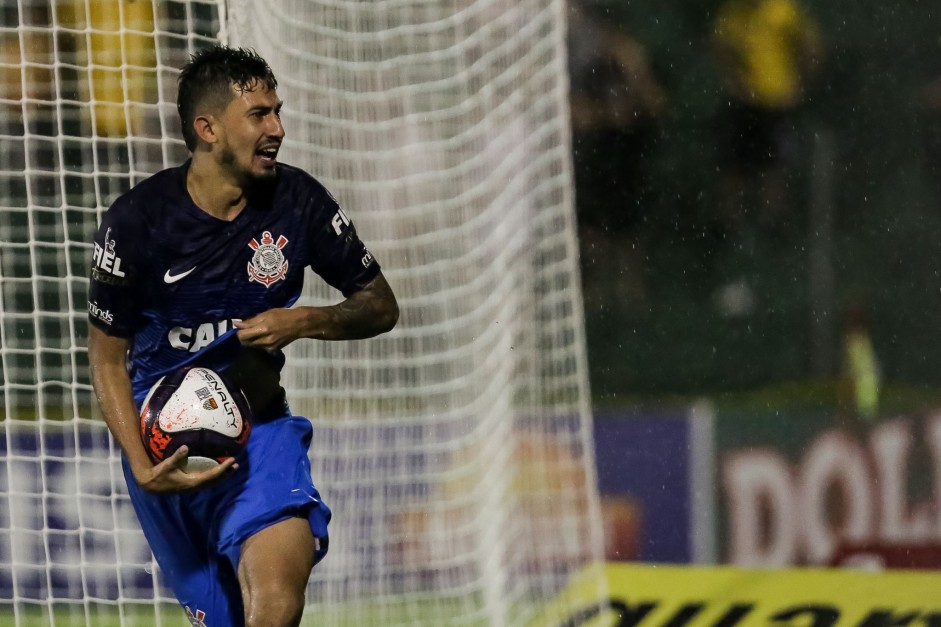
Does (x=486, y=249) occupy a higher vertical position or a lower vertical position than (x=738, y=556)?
higher

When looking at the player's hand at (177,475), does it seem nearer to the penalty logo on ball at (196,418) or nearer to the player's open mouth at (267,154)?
the penalty logo on ball at (196,418)

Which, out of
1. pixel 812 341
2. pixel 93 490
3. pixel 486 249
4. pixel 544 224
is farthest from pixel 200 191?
pixel 812 341

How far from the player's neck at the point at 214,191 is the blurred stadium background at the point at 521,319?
136 cm

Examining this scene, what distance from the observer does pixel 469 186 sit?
5.61 m

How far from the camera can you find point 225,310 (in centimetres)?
360

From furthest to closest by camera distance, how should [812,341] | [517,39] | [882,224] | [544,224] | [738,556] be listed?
[882,224]
[812,341]
[738,556]
[544,224]
[517,39]

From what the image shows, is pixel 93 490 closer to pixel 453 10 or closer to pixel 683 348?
pixel 453 10

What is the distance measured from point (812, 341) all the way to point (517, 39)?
11.4 ft

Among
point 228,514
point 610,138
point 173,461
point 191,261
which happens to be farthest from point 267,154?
point 610,138

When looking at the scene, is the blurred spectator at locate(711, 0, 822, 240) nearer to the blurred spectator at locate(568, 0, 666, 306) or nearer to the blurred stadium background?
the blurred stadium background

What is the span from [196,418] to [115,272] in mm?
423

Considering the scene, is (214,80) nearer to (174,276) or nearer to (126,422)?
(174,276)

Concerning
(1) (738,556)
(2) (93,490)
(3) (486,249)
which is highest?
(3) (486,249)

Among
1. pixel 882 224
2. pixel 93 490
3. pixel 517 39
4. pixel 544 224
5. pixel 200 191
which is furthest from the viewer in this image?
pixel 882 224
